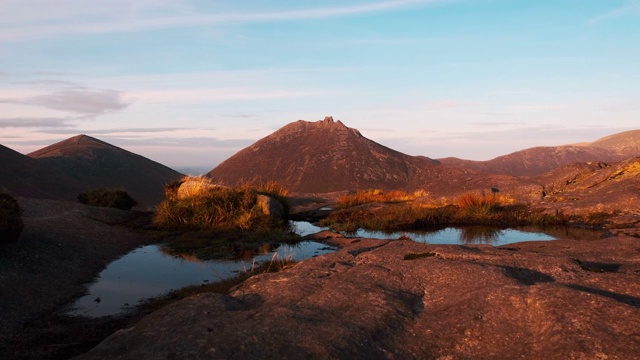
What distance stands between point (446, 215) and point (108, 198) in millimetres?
17063

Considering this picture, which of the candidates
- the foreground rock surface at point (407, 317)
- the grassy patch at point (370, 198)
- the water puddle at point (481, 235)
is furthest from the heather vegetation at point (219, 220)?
the foreground rock surface at point (407, 317)

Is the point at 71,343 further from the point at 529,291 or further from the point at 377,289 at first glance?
the point at 529,291

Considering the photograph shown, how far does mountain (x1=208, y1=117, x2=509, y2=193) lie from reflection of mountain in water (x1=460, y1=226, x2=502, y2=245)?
18216 millimetres

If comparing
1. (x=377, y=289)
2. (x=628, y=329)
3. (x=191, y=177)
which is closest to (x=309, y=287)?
(x=377, y=289)

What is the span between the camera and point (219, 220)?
61.5ft

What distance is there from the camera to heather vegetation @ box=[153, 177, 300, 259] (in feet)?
48.4

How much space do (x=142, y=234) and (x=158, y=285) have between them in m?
7.40

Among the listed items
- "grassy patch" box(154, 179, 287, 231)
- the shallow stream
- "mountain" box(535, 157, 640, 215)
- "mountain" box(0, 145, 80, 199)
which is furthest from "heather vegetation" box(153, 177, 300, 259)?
"mountain" box(535, 157, 640, 215)

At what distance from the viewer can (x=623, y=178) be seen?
2181cm

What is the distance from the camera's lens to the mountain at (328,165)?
132 feet

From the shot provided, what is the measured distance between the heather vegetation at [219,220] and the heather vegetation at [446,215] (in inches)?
119

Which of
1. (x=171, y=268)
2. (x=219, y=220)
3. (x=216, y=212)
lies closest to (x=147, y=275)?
(x=171, y=268)

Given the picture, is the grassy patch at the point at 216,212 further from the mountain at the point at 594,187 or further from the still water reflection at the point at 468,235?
the mountain at the point at 594,187

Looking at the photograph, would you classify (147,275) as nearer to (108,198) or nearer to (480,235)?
(480,235)
